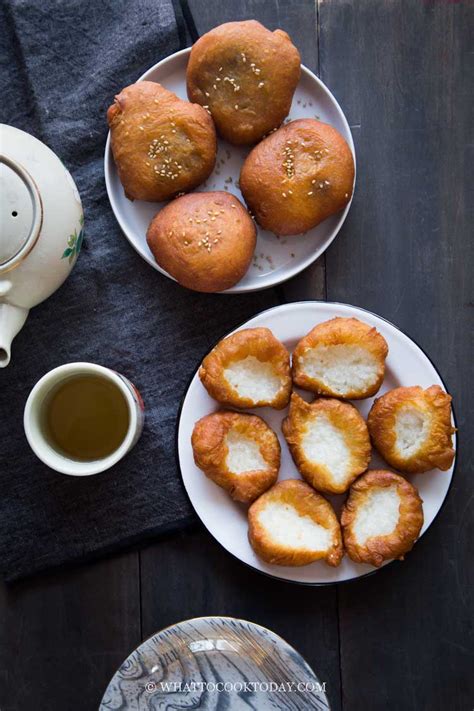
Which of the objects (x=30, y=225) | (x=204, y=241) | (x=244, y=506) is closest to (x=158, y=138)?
(x=204, y=241)

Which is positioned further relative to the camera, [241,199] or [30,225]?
[241,199]

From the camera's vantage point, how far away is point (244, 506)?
4.84 ft

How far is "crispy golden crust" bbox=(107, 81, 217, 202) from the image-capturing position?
1.41 m

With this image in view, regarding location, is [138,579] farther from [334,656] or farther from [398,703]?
[398,703]

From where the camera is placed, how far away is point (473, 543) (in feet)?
5.09

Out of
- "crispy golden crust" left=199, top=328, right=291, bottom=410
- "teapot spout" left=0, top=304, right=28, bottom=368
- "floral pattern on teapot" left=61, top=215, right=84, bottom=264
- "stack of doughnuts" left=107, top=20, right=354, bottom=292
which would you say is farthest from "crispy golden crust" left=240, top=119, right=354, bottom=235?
"teapot spout" left=0, top=304, right=28, bottom=368

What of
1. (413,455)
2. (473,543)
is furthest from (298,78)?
(473,543)

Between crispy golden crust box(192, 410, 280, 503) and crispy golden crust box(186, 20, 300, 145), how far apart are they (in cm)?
56

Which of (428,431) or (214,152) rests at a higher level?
(214,152)

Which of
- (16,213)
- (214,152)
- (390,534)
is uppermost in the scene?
(16,213)

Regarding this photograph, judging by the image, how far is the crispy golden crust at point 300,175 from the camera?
1404 millimetres

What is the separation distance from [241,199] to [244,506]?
2.05 feet

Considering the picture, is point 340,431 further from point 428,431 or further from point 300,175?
point 300,175

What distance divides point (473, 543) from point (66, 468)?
2.79ft
